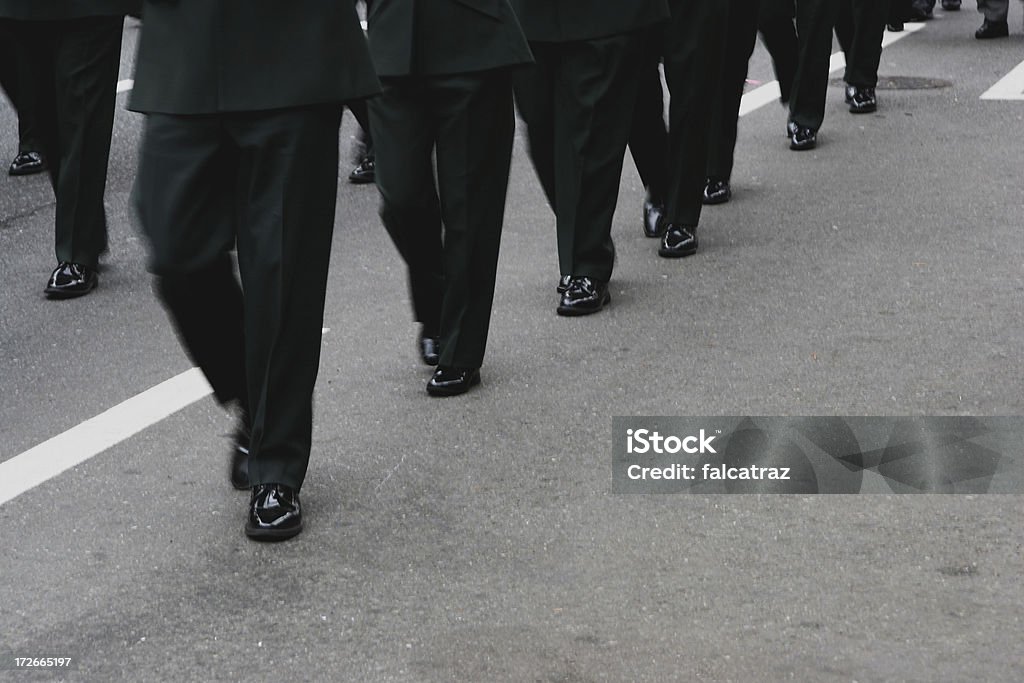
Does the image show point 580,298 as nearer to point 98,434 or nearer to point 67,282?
point 98,434

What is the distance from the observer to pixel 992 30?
1301cm

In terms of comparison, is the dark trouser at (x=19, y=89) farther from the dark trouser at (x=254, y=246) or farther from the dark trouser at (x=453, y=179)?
the dark trouser at (x=254, y=246)

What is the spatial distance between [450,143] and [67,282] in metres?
2.23

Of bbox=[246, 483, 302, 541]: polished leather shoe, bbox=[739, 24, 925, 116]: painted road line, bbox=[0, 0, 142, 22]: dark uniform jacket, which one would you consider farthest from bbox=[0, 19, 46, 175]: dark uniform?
bbox=[246, 483, 302, 541]: polished leather shoe

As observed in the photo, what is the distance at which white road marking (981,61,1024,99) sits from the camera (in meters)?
Answer: 10.6

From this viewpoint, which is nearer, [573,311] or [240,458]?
[240,458]

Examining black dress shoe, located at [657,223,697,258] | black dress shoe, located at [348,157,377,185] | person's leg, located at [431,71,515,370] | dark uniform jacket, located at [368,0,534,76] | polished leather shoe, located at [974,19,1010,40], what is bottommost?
polished leather shoe, located at [974,19,1010,40]

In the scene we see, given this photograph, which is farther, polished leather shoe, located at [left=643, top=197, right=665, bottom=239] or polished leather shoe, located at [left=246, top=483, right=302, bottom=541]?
polished leather shoe, located at [left=643, top=197, right=665, bottom=239]

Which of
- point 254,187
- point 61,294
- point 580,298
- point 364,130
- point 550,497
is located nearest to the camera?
point 254,187

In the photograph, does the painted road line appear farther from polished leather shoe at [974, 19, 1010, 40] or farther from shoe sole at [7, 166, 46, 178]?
shoe sole at [7, 166, 46, 178]

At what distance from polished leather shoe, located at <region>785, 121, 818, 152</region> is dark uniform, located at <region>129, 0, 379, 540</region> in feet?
17.4

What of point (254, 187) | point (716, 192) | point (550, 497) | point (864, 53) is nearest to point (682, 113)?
point (716, 192)

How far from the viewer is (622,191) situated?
8523 mm

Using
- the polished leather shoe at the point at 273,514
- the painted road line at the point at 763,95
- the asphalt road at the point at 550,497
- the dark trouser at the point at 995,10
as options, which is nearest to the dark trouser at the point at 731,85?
the asphalt road at the point at 550,497
